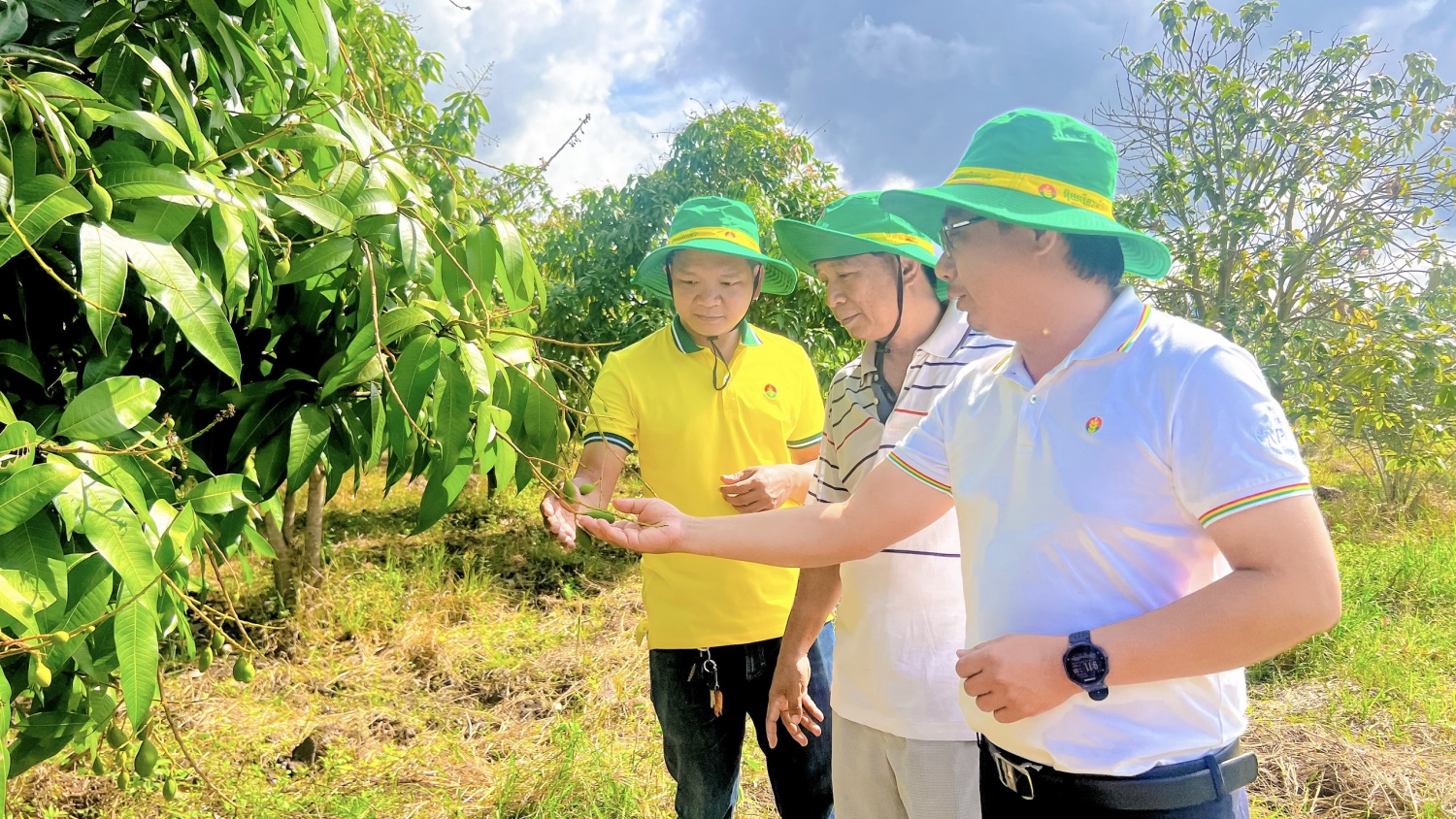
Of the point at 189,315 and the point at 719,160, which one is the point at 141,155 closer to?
the point at 189,315

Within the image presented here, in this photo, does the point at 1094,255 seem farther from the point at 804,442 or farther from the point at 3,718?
the point at 3,718

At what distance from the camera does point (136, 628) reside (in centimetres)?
91

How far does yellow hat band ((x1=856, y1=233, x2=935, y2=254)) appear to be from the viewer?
68.0 inches

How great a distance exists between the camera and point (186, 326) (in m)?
0.91

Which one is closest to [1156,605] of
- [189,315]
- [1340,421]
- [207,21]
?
[189,315]

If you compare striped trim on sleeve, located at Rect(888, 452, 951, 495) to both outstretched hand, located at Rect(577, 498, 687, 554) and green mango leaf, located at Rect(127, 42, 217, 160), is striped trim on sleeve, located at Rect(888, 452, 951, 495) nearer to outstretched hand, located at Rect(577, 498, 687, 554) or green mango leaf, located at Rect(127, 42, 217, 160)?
outstretched hand, located at Rect(577, 498, 687, 554)

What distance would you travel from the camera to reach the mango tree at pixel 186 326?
2.95ft

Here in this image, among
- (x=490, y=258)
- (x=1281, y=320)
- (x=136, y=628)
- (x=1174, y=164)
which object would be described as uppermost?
(x=1174, y=164)

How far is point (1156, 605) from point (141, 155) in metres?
1.30

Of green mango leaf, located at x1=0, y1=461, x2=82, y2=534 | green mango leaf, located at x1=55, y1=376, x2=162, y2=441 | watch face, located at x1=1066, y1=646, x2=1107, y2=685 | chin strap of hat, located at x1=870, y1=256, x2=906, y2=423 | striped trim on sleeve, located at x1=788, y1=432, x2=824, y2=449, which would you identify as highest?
chin strap of hat, located at x1=870, y1=256, x2=906, y2=423

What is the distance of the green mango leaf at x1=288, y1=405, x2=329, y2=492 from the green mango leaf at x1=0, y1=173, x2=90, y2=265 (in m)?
0.35

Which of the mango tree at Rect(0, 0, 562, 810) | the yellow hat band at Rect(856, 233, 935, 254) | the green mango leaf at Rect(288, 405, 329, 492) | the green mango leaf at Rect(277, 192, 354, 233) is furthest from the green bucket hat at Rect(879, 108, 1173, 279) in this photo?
the green mango leaf at Rect(288, 405, 329, 492)

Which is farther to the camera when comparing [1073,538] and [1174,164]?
[1174,164]

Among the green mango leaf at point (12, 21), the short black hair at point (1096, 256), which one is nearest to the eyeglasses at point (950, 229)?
the short black hair at point (1096, 256)
